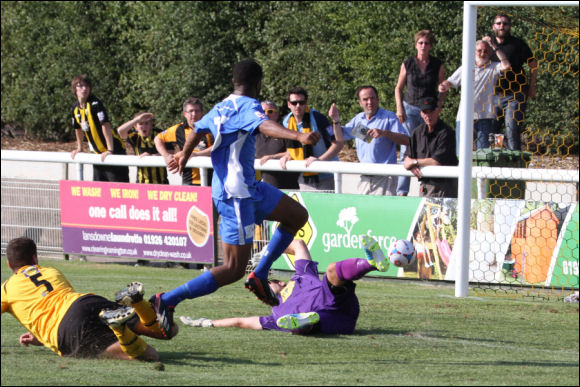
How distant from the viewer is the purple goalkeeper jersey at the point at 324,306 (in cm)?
814

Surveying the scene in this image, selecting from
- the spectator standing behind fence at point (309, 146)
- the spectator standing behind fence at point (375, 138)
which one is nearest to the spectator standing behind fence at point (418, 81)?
the spectator standing behind fence at point (375, 138)

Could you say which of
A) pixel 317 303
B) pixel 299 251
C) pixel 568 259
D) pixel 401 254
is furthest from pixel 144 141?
pixel 401 254

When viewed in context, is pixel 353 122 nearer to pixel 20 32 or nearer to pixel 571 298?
pixel 571 298

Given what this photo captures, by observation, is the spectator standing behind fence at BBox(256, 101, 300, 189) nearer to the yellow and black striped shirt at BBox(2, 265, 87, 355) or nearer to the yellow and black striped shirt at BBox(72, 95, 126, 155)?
the yellow and black striped shirt at BBox(72, 95, 126, 155)

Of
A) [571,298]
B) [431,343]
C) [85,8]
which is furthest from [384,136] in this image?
[85,8]

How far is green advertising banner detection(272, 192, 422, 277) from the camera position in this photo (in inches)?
424

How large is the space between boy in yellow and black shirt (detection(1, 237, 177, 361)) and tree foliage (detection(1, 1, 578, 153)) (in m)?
12.9

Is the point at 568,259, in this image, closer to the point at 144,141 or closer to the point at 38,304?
the point at 38,304

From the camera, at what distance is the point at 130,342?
22.7 ft

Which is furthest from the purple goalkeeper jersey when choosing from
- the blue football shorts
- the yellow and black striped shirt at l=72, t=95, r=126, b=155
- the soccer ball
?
the yellow and black striped shirt at l=72, t=95, r=126, b=155

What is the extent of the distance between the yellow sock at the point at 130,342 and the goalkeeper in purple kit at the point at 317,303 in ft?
4.79

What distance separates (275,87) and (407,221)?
1454 centimetres

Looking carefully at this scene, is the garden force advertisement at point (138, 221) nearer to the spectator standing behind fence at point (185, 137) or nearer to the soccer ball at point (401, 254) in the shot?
the spectator standing behind fence at point (185, 137)

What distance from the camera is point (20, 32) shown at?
29.5m
